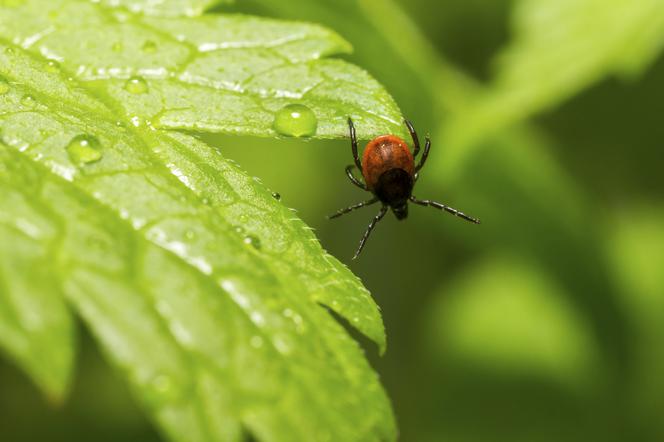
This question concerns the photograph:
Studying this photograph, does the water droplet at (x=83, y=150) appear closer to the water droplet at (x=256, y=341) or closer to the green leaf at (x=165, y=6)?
the water droplet at (x=256, y=341)

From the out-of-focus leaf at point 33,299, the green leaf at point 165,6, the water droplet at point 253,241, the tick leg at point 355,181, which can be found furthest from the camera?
the tick leg at point 355,181

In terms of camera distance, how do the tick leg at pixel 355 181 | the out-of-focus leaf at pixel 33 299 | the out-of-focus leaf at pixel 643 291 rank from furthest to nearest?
1. the out-of-focus leaf at pixel 643 291
2. the tick leg at pixel 355 181
3. the out-of-focus leaf at pixel 33 299

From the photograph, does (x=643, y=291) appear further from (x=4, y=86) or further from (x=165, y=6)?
(x=4, y=86)

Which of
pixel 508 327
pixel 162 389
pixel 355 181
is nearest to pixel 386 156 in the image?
pixel 355 181

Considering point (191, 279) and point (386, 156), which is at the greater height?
point (191, 279)

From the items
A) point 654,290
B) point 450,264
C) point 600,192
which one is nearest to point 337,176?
point 450,264

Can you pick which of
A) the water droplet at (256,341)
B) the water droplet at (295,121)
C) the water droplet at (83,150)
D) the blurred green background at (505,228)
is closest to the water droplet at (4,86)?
the water droplet at (83,150)

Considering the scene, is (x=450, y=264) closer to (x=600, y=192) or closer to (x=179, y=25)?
(x=600, y=192)
